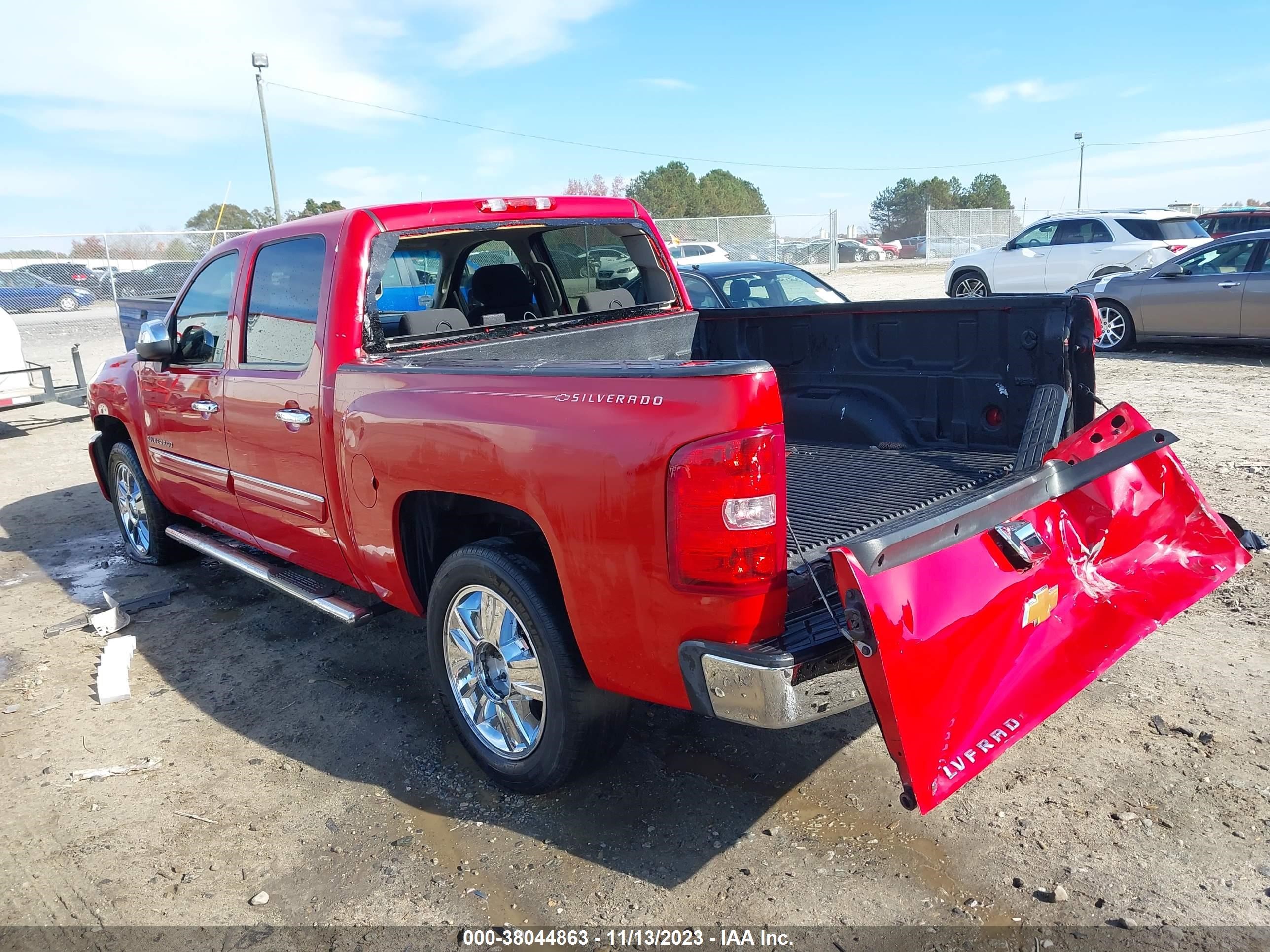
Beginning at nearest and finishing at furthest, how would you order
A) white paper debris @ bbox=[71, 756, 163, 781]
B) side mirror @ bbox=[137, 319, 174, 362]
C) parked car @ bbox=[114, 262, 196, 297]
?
white paper debris @ bbox=[71, 756, 163, 781] → side mirror @ bbox=[137, 319, 174, 362] → parked car @ bbox=[114, 262, 196, 297]

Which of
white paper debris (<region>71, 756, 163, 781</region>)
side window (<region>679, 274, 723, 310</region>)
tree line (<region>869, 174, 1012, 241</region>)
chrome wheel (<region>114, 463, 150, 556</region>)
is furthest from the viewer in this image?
tree line (<region>869, 174, 1012, 241</region>)

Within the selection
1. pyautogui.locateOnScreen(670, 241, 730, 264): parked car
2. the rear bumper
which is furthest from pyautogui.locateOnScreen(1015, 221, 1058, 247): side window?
the rear bumper

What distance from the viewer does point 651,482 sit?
99.3 inches

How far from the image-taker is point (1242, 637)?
13.5ft

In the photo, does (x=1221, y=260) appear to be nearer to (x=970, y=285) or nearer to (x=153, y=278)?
(x=970, y=285)

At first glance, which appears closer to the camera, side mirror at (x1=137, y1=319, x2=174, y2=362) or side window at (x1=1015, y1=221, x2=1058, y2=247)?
side mirror at (x1=137, y1=319, x2=174, y2=362)

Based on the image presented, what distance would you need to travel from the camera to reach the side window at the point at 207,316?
182 inches

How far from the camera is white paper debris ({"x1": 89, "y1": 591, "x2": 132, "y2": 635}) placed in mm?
5012

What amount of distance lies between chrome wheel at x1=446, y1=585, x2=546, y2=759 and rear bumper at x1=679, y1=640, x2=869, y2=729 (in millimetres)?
710

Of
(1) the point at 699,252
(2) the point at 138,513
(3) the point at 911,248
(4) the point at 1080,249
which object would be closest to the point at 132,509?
(2) the point at 138,513

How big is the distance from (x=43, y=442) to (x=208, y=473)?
7368mm

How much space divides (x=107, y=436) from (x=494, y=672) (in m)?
4.28

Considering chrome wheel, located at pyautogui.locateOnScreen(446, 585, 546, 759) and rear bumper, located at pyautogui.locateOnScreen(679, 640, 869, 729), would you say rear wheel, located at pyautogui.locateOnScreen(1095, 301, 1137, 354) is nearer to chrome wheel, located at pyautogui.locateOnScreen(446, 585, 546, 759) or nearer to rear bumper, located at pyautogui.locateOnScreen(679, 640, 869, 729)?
chrome wheel, located at pyautogui.locateOnScreen(446, 585, 546, 759)

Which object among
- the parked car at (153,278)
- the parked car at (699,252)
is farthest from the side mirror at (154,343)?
the parked car at (699,252)
